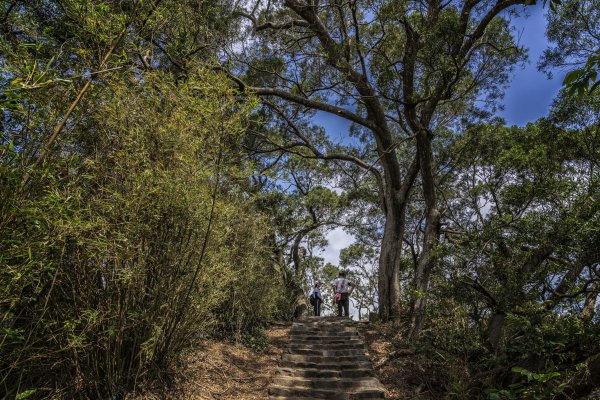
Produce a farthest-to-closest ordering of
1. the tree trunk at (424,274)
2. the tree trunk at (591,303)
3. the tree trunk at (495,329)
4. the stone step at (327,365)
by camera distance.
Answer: the tree trunk at (424,274)
the stone step at (327,365)
the tree trunk at (495,329)
the tree trunk at (591,303)

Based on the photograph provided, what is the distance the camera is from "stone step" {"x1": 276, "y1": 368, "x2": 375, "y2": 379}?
5.65 metres

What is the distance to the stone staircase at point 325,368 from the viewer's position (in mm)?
5031

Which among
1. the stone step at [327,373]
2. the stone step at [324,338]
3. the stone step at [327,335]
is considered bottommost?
the stone step at [327,373]

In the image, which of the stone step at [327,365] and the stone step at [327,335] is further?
the stone step at [327,335]

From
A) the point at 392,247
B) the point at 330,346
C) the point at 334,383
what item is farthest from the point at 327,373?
the point at 392,247

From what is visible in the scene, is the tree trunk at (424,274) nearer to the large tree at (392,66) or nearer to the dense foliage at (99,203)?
the large tree at (392,66)

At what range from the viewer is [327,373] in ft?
18.7

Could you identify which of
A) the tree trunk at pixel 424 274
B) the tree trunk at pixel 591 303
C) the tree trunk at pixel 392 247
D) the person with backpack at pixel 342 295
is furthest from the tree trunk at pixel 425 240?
the person with backpack at pixel 342 295

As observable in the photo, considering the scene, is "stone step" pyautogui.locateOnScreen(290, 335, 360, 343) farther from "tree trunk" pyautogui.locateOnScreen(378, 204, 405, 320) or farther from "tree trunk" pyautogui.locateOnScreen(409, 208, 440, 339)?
"tree trunk" pyautogui.locateOnScreen(378, 204, 405, 320)

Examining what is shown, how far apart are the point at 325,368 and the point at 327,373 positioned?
30 cm

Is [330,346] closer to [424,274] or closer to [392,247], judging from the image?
[424,274]

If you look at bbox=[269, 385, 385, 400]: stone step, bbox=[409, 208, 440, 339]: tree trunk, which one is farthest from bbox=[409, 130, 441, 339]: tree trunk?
bbox=[269, 385, 385, 400]: stone step

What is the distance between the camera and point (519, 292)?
15.4ft

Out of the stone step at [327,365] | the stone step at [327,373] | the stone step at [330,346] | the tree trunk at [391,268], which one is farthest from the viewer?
the tree trunk at [391,268]
